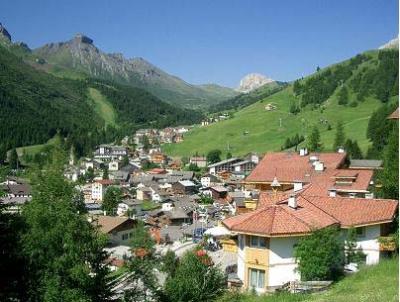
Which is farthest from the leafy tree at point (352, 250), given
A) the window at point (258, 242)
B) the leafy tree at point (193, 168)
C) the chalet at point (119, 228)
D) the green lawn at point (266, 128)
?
the leafy tree at point (193, 168)

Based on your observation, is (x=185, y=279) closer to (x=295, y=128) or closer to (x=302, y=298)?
(x=302, y=298)

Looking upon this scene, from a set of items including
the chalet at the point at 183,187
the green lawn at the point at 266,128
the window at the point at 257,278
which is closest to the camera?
the window at the point at 257,278

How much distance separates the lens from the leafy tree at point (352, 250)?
81.0ft

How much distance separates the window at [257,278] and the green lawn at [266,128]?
113435mm

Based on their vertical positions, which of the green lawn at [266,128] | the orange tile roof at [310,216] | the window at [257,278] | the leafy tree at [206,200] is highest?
the green lawn at [266,128]

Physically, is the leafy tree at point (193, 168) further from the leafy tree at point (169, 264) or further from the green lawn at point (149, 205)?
the leafy tree at point (169, 264)

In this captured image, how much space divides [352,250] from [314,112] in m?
150

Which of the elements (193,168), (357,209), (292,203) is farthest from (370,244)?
(193,168)

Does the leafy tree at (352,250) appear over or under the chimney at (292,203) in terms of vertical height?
under

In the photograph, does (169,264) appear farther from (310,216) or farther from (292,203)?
(310,216)

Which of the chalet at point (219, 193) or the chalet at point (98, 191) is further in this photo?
the chalet at point (98, 191)

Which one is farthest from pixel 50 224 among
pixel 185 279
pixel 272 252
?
pixel 272 252

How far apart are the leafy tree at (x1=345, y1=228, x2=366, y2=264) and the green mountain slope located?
11694 centimetres

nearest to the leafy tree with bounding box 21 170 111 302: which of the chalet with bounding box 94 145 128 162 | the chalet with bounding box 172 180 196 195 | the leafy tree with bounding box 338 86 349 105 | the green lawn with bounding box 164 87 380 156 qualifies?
the chalet with bounding box 172 180 196 195
